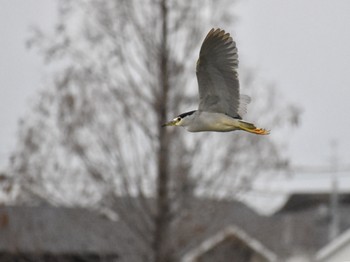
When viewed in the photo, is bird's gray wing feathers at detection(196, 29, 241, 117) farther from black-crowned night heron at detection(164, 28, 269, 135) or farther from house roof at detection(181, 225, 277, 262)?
house roof at detection(181, 225, 277, 262)

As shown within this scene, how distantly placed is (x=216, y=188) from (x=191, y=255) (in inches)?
167

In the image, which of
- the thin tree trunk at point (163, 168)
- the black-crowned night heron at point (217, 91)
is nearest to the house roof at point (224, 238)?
the thin tree trunk at point (163, 168)

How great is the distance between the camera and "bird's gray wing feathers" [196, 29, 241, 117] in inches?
319

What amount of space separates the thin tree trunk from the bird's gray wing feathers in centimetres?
1056

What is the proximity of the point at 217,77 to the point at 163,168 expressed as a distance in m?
11.1

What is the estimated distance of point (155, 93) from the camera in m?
19.0

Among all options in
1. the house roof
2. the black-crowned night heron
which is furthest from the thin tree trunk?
the black-crowned night heron

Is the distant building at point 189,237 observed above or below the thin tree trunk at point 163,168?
below

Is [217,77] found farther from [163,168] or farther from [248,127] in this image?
[163,168]

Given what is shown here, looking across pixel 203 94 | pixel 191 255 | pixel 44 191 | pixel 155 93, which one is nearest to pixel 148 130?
pixel 155 93

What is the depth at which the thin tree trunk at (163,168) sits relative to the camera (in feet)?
62.1

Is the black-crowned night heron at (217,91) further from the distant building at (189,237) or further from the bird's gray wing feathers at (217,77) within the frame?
the distant building at (189,237)

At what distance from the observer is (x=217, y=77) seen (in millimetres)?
8195

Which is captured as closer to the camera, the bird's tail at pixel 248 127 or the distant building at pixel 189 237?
the bird's tail at pixel 248 127
